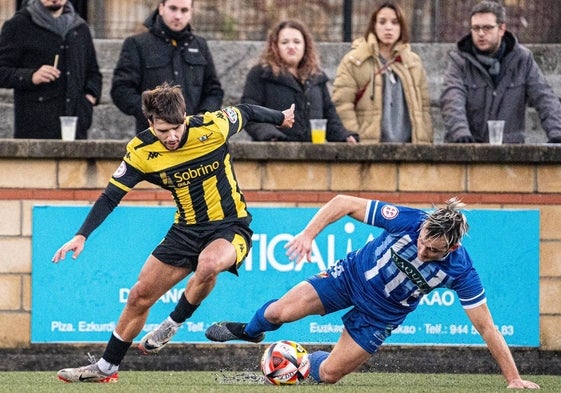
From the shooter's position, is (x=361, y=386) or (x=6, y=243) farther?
(x=6, y=243)

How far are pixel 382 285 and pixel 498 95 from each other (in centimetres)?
277

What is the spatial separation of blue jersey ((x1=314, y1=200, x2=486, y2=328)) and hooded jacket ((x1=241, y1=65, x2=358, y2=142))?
2.04 m

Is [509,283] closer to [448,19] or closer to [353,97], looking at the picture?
[353,97]

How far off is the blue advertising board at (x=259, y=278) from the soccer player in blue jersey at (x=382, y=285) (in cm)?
144

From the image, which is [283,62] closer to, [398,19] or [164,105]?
[398,19]

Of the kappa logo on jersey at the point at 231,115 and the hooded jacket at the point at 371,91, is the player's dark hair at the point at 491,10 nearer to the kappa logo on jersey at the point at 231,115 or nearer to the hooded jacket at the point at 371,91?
the hooded jacket at the point at 371,91

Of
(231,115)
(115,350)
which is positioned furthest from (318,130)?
(115,350)

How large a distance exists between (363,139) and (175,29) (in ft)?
5.77

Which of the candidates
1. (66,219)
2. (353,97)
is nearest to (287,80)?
(353,97)

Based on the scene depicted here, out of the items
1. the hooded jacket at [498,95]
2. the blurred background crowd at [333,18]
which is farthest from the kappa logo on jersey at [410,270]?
the blurred background crowd at [333,18]

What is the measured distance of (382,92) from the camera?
12062 mm

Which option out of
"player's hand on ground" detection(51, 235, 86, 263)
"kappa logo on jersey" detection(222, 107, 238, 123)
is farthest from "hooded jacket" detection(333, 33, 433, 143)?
"player's hand on ground" detection(51, 235, 86, 263)

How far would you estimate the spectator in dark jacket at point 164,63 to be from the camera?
1176cm

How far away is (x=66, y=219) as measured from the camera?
11.6 meters
